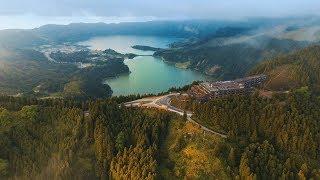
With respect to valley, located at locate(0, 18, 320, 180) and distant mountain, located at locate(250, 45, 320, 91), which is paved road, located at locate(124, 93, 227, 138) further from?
distant mountain, located at locate(250, 45, 320, 91)

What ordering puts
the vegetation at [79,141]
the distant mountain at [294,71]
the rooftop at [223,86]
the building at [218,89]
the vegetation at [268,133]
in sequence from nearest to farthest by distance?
the vegetation at [268,133] → the vegetation at [79,141] → the building at [218,89] → the rooftop at [223,86] → the distant mountain at [294,71]

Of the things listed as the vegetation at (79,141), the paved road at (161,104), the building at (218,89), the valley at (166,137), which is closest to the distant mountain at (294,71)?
the building at (218,89)

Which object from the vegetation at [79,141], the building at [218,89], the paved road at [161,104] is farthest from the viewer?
the building at [218,89]

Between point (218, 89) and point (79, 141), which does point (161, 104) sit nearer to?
point (218, 89)

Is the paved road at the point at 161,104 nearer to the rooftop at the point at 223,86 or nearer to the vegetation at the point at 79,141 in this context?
the vegetation at the point at 79,141

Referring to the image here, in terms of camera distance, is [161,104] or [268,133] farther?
[161,104]

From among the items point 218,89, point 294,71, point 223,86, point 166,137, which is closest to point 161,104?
point 218,89

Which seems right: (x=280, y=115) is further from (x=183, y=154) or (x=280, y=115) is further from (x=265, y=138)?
(x=183, y=154)

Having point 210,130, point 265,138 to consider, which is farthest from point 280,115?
point 210,130
